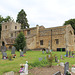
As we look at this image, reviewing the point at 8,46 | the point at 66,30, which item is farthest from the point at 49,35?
the point at 8,46

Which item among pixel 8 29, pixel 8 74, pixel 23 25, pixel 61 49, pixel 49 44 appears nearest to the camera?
pixel 8 74

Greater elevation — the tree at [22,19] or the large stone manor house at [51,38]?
the tree at [22,19]

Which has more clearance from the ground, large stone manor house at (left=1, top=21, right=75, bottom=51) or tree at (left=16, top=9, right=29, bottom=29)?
tree at (left=16, top=9, right=29, bottom=29)

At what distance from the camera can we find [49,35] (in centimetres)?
2792

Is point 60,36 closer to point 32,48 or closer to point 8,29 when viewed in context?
point 32,48

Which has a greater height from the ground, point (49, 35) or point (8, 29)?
point (8, 29)

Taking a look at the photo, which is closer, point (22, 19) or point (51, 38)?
point (51, 38)

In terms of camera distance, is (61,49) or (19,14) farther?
(19,14)

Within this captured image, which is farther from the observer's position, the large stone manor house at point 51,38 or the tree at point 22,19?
the tree at point 22,19

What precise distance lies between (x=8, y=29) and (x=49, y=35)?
1764 centimetres

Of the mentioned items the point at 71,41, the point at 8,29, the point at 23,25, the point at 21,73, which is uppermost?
the point at 23,25

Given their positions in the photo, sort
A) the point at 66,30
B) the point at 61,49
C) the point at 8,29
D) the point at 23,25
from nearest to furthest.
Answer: the point at 61,49
the point at 66,30
the point at 8,29
the point at 23,25

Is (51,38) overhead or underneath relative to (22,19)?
underneath

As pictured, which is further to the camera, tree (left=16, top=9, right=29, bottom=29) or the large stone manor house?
tree (left=16, top=9, right=29, bottom=29)
